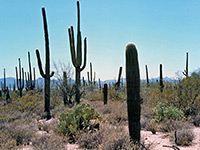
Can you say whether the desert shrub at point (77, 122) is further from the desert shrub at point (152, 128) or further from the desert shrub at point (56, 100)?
the desert shrub at point (56, 100)

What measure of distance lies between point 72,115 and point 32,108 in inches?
297

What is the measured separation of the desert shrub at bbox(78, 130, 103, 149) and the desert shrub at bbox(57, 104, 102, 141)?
0.52 meters

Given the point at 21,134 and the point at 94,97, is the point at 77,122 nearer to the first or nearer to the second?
the point at 21,134

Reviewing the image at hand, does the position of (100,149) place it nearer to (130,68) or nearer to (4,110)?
(130,68)

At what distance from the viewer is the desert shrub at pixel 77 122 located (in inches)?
286

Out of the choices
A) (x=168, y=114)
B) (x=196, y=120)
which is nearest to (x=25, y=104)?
(x=168, y=114)

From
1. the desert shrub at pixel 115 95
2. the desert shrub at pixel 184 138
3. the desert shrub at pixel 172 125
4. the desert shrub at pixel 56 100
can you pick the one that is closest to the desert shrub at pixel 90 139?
the desert shrub at pixel 184 138

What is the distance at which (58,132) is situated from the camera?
295 inches

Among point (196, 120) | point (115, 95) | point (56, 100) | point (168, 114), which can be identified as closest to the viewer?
point (196, 120)

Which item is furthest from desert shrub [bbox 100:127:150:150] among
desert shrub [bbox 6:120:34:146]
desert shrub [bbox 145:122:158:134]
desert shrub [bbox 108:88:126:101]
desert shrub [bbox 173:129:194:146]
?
desert shrub [bbox 108:88:126:101]

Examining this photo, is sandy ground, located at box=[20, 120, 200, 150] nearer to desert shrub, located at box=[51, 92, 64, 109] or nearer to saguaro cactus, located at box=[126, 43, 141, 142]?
saguaro cactus, located at box=[126, 43, 141, 142]

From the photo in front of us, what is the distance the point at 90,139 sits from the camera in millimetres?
6539

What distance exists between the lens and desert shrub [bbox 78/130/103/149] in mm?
6351

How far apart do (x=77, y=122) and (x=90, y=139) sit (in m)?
1.14
